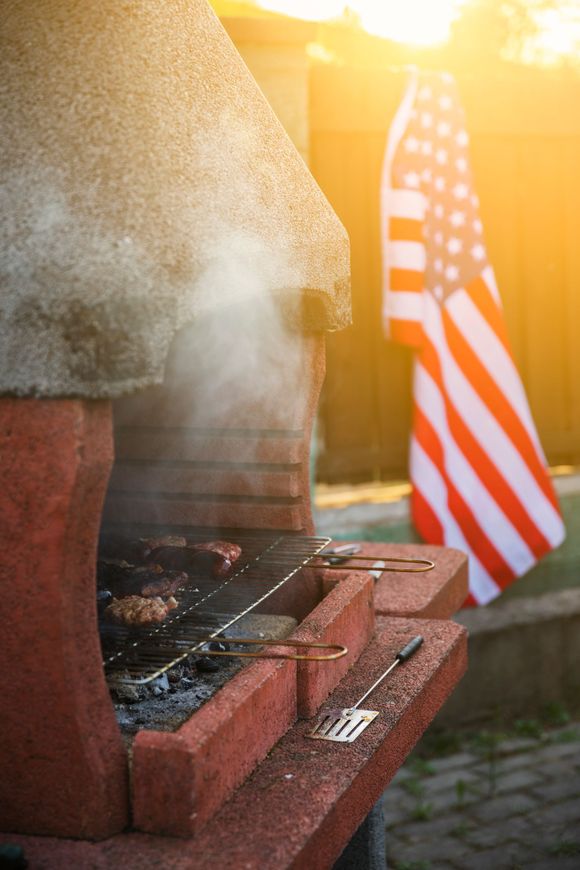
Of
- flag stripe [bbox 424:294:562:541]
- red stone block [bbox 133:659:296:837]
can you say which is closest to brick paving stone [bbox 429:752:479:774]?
flag stripe [bbox 424:294:562:541]

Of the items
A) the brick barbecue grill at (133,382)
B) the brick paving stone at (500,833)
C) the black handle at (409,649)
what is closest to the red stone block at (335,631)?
the brick barbecue grill at (133,382)

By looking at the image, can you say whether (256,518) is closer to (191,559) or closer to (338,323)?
(191,559)

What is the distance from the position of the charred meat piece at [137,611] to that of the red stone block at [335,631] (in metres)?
0.33

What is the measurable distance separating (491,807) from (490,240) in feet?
9.26

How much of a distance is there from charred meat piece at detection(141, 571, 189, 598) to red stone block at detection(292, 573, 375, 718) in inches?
13.9

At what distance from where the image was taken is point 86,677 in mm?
1795

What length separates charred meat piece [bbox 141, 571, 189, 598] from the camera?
2.46 meters

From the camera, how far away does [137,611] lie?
2297mm

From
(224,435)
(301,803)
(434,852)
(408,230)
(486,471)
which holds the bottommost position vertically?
(434,852)

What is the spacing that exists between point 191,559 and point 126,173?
115 centimetres

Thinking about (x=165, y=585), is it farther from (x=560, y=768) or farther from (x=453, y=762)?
(x=560, y=768)

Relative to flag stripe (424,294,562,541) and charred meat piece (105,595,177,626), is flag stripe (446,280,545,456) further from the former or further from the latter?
charred meat piece (105,595,177,626)

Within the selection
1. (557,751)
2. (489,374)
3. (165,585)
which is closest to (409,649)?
(165,585)

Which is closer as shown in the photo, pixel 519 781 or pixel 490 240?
pixel 519 781
